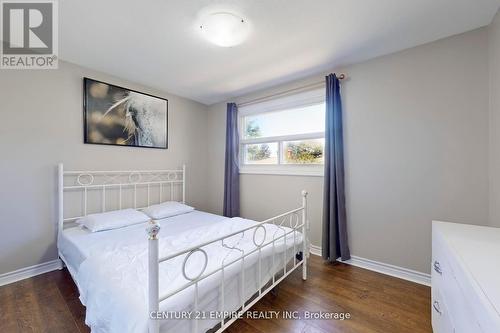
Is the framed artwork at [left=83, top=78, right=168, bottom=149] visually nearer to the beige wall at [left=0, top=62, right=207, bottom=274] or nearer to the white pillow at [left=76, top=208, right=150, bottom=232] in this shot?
the beige wall at [left=0, top=62, right=207, bottom=274]

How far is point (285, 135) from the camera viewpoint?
303cm

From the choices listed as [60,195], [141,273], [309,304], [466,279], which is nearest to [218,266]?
[141,273]

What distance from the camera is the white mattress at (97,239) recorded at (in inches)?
68.2

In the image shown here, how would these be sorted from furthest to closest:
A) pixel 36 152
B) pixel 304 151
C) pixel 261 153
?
pixel 261 153 → pixel 304 151 → pixel 36 152

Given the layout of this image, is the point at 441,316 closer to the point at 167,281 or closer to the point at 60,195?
the point at 167,281

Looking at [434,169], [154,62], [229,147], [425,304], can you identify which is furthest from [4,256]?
[434,169]

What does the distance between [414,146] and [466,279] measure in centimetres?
162

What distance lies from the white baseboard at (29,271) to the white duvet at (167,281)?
1230mm

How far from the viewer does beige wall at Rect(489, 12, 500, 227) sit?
5.21 feet

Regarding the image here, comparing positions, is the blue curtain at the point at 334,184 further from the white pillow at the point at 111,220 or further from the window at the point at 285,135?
the white pillow at the point at 111,220

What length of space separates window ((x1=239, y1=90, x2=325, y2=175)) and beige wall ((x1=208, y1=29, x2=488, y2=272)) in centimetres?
32

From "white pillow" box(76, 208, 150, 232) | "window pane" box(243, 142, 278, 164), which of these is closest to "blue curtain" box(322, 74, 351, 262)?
"window pane" box(243, 142, 278, 164)

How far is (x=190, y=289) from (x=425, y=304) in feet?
6.37

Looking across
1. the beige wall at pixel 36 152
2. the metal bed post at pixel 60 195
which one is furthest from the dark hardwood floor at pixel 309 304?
the metal bed post at pixel 60 195
